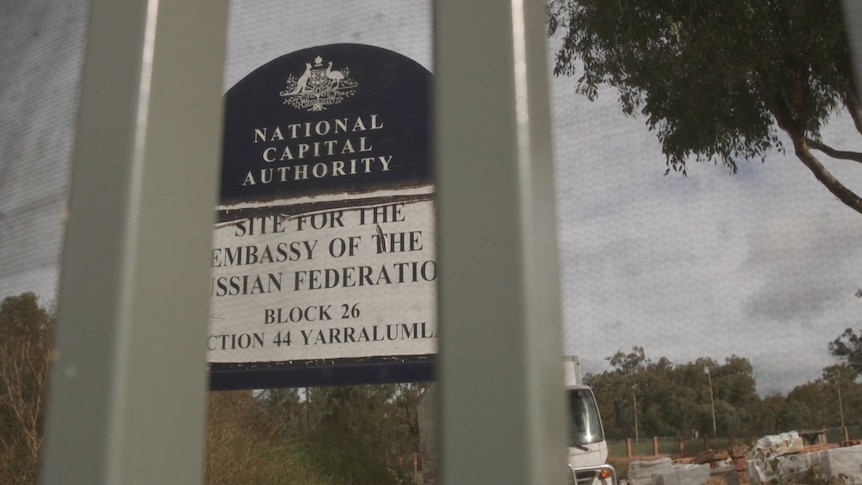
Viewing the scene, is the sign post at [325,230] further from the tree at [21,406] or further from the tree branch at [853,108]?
the tree branch at [853,108]

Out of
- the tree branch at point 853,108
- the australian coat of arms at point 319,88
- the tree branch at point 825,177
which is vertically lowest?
the tree branch at point 825,177

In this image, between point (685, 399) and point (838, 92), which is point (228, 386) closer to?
point (685, 399)

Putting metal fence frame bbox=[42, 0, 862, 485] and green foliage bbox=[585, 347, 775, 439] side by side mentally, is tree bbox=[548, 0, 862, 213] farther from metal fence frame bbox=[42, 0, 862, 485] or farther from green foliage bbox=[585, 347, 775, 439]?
metal fence frame bbox=[42, 0, 862, 485]

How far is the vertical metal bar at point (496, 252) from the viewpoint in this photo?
12 cm

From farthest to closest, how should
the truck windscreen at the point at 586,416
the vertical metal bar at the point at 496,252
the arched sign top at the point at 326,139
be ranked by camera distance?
1. the arched sign top at the point at 326,139
2. the truck windscreen at the point at 586,416
3. the vertical metal bar at the point at 496,252

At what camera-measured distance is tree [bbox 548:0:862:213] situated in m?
0.62

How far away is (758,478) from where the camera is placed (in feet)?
2.17

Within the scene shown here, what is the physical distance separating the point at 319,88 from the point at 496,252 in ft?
3.10

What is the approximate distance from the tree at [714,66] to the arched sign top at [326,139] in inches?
12.4

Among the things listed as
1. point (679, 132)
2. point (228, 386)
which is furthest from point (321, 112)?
point (679, 132)

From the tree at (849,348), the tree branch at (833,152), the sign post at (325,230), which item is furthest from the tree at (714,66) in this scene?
Result: the sign post at (325,230)

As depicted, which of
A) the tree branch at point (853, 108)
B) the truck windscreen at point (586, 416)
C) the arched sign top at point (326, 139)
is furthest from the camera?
the arched sign top at point (326, 139)

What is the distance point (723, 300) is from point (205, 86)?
520mm

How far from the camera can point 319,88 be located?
40.6 inches
